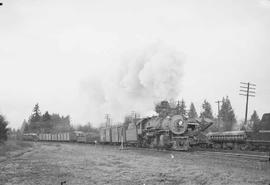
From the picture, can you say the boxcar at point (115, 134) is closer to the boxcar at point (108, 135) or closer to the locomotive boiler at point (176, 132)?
the boxcar at point (108, 135)

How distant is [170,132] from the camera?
23.6 meters

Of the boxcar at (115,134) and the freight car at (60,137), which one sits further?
the freight car at (60,137)

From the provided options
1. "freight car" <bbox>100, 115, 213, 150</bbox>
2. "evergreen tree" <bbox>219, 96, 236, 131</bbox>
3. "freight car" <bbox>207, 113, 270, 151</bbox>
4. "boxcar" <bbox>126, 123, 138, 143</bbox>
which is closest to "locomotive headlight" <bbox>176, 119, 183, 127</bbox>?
"freight car" <bbox>100, 115, 213, 150</bbox>

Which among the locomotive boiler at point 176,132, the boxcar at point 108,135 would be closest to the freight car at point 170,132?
the locomotive boiler at point 176,132

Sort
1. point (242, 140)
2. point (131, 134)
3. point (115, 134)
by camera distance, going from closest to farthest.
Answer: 1. point (242, 140)
2. point (131, 134)
3. point (115, 134)

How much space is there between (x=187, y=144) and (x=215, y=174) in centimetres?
1307

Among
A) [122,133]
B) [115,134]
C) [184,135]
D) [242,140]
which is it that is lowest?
[115,134]

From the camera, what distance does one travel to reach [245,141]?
2717 cm

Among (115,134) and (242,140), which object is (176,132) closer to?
(242,140)

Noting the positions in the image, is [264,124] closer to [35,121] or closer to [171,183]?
[171,183]

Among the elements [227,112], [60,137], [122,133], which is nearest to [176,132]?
[122,133]

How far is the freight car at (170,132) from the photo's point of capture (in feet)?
76.2

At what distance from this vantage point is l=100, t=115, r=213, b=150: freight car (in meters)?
23.2

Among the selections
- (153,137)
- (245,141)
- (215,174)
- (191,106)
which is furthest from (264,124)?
(191,106)
